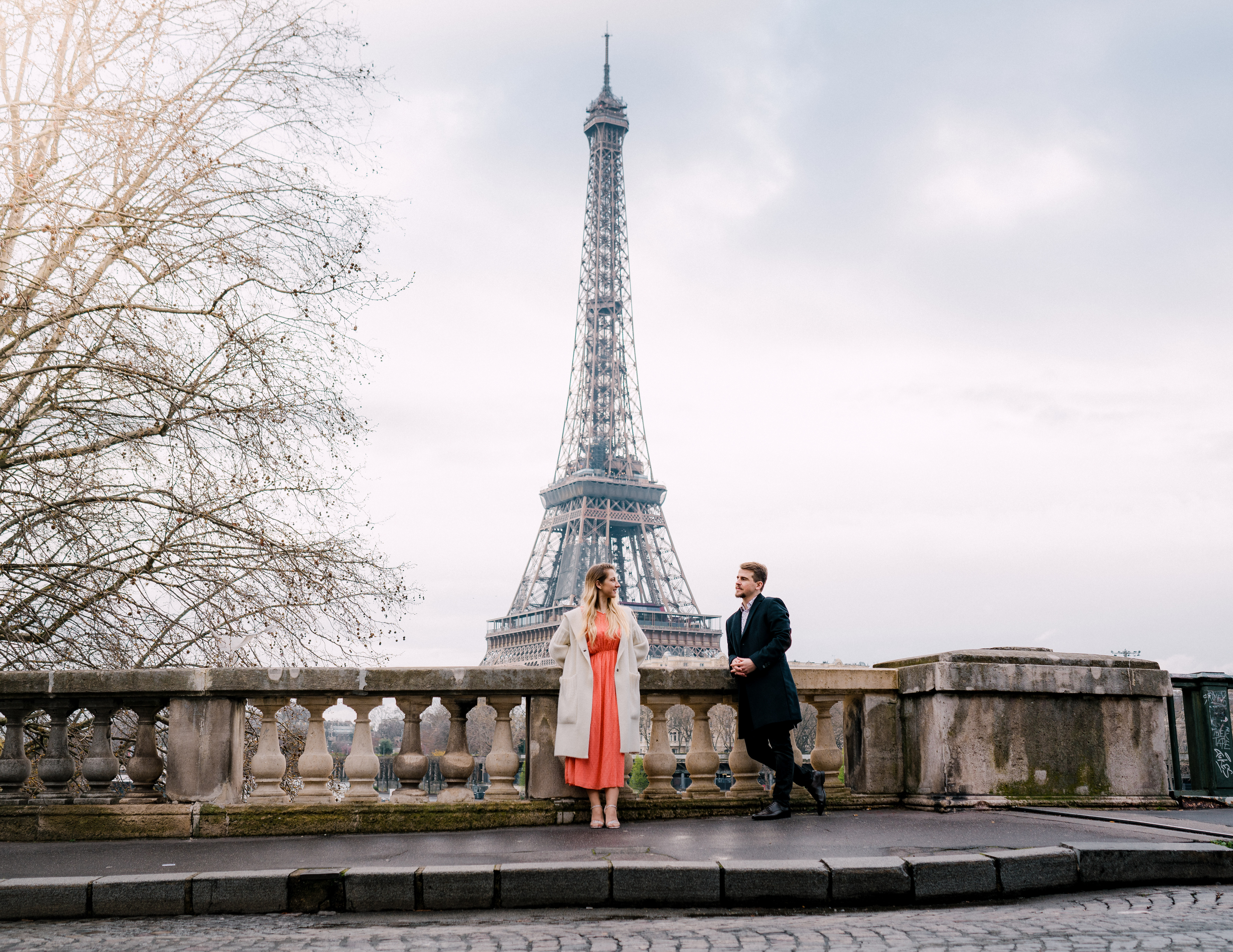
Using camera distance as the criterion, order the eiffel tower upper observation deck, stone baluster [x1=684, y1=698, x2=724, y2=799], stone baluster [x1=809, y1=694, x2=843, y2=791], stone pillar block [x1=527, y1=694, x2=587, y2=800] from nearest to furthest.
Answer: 1. stone pillar block [x1=527, y1=694, x2=587, y2=800]
2. stone baluster [x1=684, y1=698, x2=724, y2=799]
3. stone baluster [x1=809, y1=694, x2=843, y2=791]
4. the eiffel tower upper observation deck

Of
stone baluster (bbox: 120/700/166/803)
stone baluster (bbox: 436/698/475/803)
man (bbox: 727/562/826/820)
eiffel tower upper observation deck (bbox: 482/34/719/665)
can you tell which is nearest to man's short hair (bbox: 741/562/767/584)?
man (bbox: 727/562/826/820)

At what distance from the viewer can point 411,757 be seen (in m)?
7.37

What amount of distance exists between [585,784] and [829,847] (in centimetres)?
171

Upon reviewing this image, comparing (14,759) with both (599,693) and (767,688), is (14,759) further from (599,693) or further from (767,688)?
(767,688)

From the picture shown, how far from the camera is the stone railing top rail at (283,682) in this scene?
23.3 feet

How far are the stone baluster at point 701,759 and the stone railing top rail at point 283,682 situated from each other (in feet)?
3.71

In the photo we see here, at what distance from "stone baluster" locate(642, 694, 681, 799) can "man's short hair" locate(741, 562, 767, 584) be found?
1.03m

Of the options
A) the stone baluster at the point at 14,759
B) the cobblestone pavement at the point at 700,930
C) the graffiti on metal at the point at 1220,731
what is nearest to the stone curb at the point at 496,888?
the cobblestone pavement at the point at 700,930

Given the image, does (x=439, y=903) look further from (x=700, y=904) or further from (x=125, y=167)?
(x=125, y=167)

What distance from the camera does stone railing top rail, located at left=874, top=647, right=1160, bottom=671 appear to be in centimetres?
788

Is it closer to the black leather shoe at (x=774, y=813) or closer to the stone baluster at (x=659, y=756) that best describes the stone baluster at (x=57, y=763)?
the stone baluster at (x=659, y=756)

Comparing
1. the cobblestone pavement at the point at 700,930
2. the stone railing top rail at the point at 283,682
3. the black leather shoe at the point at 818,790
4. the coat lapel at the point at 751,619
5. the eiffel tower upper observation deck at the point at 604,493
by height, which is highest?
the eiffel tower upper observation deck at the point at 604,493

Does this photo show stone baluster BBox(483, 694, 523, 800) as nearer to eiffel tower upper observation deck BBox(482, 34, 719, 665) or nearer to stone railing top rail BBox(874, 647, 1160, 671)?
stone railing top rail BBox(874, 647, 1160, 671)

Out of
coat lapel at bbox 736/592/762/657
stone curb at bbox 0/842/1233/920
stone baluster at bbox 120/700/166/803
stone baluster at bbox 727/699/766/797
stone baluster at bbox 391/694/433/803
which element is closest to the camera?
stone curb at bbox 0/842/1233/920
